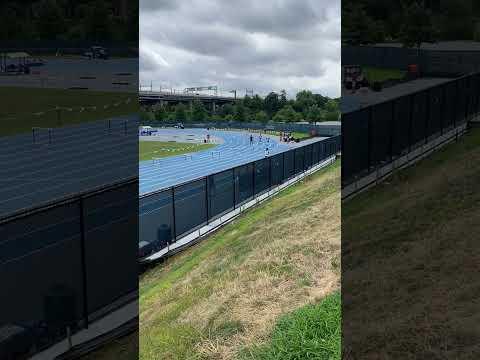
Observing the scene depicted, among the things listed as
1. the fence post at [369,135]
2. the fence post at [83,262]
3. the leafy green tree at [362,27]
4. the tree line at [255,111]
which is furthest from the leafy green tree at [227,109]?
the fence post at [83,262]

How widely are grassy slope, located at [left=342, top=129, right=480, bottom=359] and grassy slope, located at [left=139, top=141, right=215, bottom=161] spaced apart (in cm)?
3455

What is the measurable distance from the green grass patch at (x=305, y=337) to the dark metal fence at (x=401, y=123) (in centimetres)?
428

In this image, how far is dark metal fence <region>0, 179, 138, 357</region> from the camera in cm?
381

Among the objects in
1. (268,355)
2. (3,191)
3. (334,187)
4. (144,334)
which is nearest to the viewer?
(268,355)

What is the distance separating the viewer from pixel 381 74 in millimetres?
12070

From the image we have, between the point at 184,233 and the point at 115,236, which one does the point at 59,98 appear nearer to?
the point at 184,233

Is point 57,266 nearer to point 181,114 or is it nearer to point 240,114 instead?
point 240,114

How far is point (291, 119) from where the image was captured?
1828 inches

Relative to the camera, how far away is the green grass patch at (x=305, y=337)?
11.3ft

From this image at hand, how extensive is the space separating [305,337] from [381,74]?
9.70m

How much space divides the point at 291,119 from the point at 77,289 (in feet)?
141

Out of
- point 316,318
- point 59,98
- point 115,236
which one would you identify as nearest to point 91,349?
point 115,236

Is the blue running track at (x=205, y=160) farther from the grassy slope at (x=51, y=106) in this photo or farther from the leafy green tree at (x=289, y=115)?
the grassy slope at (x=51, y=106)

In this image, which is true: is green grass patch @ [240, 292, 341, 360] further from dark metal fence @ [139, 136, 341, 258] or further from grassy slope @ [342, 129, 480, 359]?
dark metal fence @ [139, 136, 341, 258]
